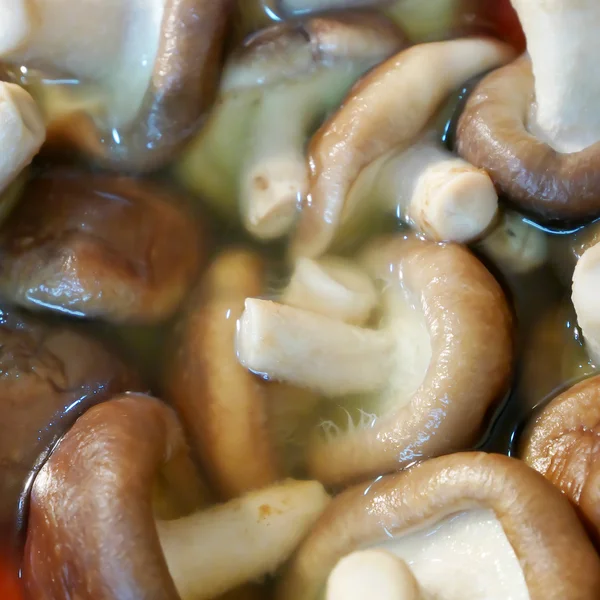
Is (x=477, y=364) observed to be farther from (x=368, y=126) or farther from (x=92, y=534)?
(x=92, y=534)

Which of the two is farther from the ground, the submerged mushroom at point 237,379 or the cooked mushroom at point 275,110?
the cooked mushroom at point 275,110

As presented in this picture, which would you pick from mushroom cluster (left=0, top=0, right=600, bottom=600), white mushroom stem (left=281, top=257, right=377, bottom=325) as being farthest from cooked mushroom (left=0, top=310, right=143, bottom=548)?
white mushroom stem (left=281, top=257, right=377, bottom=325)

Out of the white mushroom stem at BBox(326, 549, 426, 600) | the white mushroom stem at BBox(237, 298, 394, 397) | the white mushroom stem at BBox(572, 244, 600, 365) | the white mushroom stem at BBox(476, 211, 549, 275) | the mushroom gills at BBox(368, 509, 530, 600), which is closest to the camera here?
the white mushroom stem at BBox(326, 549, 426, 600)

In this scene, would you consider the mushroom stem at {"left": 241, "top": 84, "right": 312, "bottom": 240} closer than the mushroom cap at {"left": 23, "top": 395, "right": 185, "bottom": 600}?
No

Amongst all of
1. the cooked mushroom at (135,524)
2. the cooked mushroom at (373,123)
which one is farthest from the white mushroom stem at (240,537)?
the cooked mushroom at (373,123)

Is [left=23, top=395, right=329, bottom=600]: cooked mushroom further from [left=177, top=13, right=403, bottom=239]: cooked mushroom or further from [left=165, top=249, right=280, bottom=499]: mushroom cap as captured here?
[left=177, top=13, right=403, bottom=239]: cooked mushroom

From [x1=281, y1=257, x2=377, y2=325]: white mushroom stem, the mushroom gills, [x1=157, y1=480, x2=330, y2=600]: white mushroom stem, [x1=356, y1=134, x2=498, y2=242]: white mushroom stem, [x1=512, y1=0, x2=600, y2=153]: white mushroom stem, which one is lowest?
[x1=157, y1=480, x2=330, y2=600]: white mushroom stem

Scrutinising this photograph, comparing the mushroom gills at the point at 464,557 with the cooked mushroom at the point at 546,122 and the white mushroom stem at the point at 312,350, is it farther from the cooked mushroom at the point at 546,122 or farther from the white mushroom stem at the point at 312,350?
the cooked mushroom at the point at 546,122
